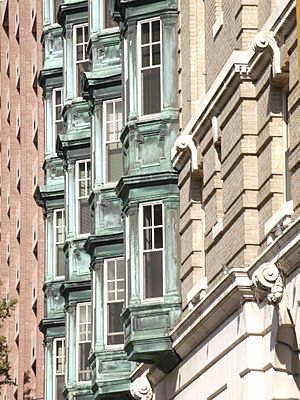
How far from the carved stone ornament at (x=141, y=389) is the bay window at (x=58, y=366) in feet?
41.2

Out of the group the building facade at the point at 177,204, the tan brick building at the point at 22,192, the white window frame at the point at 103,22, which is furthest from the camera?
the tan brick building at the point at 22,192

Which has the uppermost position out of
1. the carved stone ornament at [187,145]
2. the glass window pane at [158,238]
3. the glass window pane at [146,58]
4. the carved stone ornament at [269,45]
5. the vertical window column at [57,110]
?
the vertical window column at [57,110]

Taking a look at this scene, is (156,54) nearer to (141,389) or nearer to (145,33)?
(145,33)

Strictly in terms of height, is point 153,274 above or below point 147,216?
below

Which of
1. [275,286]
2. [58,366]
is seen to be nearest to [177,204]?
[275,286]

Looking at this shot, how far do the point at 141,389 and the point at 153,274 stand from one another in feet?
10.8

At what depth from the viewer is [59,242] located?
171ft

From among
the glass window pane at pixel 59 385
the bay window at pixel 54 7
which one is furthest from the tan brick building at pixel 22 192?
the bay window at pixel 54 7

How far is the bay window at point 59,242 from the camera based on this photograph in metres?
51.6

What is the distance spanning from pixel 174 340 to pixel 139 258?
7.56ft

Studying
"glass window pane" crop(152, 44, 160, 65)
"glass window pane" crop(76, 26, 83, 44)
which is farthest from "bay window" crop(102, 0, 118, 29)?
"glass window pane" crop(152, 44, 160, 65)

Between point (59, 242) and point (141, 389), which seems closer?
point (141, 389)

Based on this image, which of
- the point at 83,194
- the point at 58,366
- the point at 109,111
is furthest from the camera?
the point at 58,366

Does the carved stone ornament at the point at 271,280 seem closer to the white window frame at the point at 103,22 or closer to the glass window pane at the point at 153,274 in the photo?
the glass window pane at the point at 153,274
